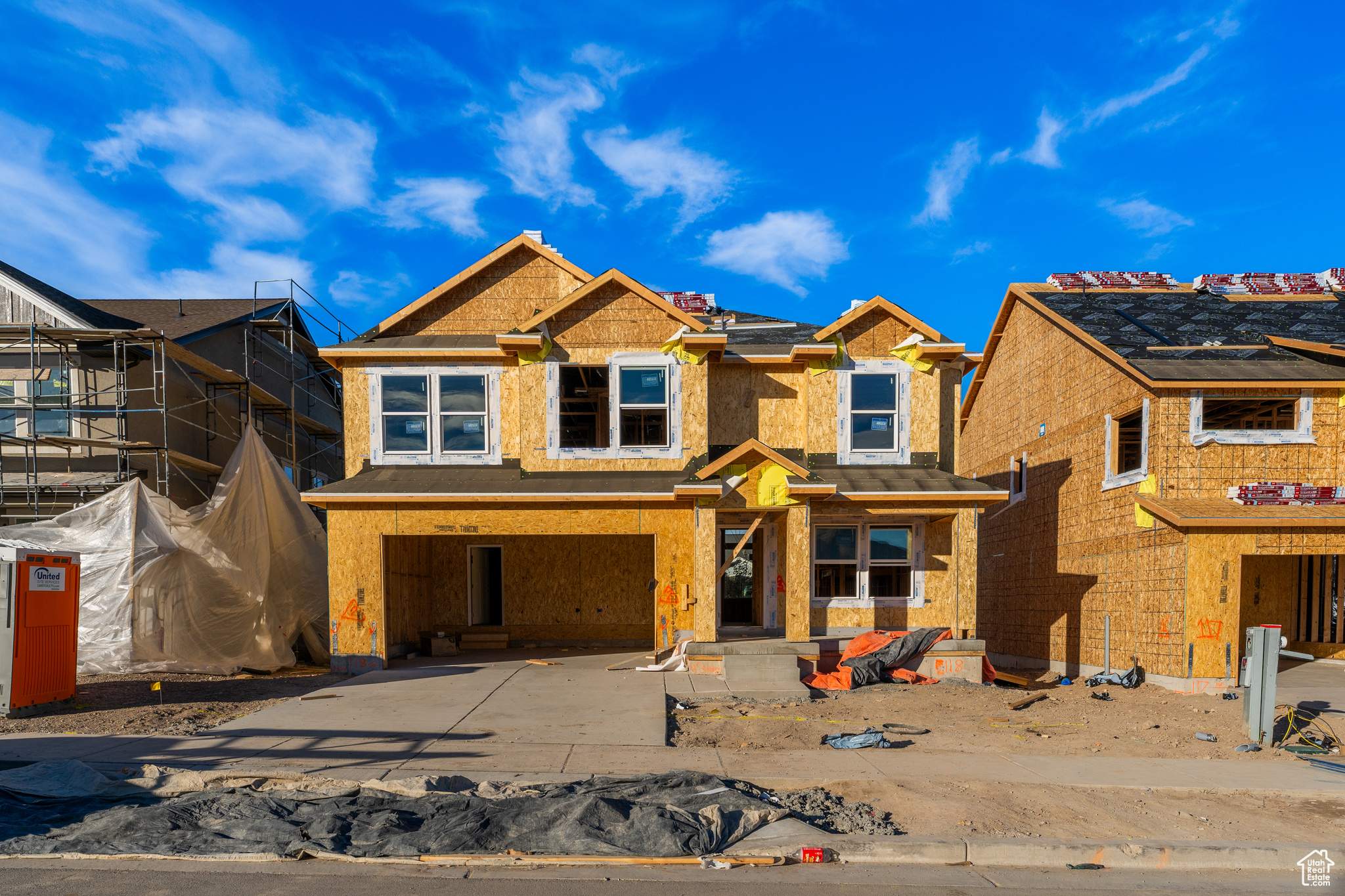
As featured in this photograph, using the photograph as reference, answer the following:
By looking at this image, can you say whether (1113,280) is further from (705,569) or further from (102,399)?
(102,399)

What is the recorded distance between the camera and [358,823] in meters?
→ 6.25

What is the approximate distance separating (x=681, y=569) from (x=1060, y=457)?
9.92 meters

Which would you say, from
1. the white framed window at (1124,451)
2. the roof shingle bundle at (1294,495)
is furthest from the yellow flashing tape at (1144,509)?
the roof shingle bundle at (1294,495)

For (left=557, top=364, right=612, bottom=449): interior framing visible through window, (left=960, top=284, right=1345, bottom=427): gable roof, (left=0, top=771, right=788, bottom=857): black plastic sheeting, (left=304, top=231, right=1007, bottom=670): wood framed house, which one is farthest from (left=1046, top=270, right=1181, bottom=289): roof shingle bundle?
(left=0, top=771, right=788, bottom=857): black plastic sheeting

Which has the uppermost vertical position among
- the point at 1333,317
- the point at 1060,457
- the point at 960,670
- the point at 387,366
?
the point at 1333,317

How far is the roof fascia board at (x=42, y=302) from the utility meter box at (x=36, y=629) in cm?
816

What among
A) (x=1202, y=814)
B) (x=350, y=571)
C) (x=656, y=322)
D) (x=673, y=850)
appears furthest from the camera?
(x=656, y=322)

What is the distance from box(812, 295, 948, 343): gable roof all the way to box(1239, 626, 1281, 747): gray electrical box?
847cm

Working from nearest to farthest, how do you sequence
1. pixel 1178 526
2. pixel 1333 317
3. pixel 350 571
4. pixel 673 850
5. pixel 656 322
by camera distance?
1. pixel 673 850
2. pixel 1178 526
3. pixel 350 571
4. pixel 656 322
5. pixel 1333 317

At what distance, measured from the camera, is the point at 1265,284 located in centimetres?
2006

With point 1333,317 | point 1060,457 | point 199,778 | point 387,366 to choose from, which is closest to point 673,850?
point 199,778

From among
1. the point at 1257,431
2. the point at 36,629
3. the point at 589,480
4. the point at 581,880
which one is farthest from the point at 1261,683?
the point at 36,629

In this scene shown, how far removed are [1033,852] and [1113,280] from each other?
62.9ft

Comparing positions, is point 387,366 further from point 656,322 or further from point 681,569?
point 681,569
